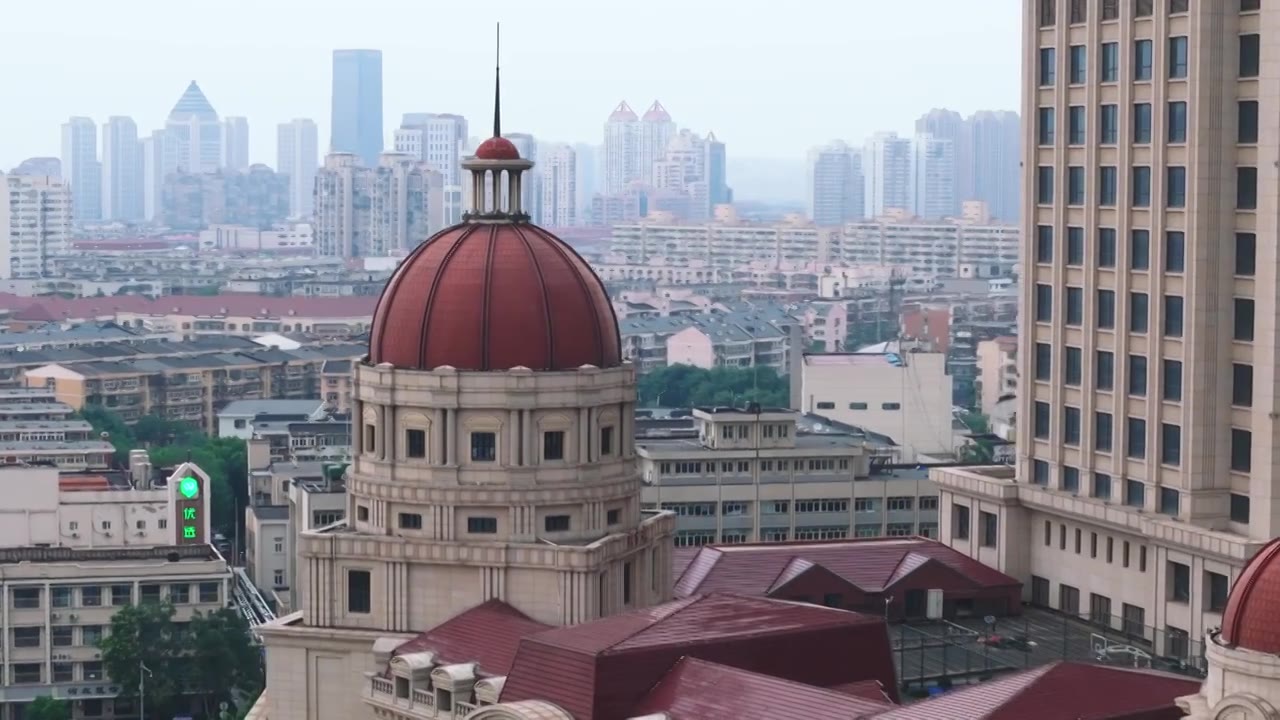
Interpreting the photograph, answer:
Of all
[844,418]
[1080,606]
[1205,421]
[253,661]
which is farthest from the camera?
[844,418]

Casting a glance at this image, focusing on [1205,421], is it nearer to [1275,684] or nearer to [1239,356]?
[1239,356]

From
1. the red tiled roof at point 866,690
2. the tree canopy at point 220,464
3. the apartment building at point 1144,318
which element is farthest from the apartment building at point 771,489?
the red tiled roof at point 866,690

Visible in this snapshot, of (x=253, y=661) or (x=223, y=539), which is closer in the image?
(x=253, y=661)

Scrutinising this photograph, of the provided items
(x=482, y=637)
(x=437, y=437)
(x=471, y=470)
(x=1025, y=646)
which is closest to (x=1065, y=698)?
(x=482, y=637)

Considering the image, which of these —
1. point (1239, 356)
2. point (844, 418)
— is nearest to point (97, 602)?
point (1239, 356)

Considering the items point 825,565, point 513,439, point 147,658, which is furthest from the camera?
point 147,658

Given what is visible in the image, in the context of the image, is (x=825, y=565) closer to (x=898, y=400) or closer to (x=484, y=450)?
(x=484, y=450)

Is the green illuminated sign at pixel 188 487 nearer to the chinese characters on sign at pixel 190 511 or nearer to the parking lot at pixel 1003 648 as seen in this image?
the chinese characters on sign at pixel 190 511
